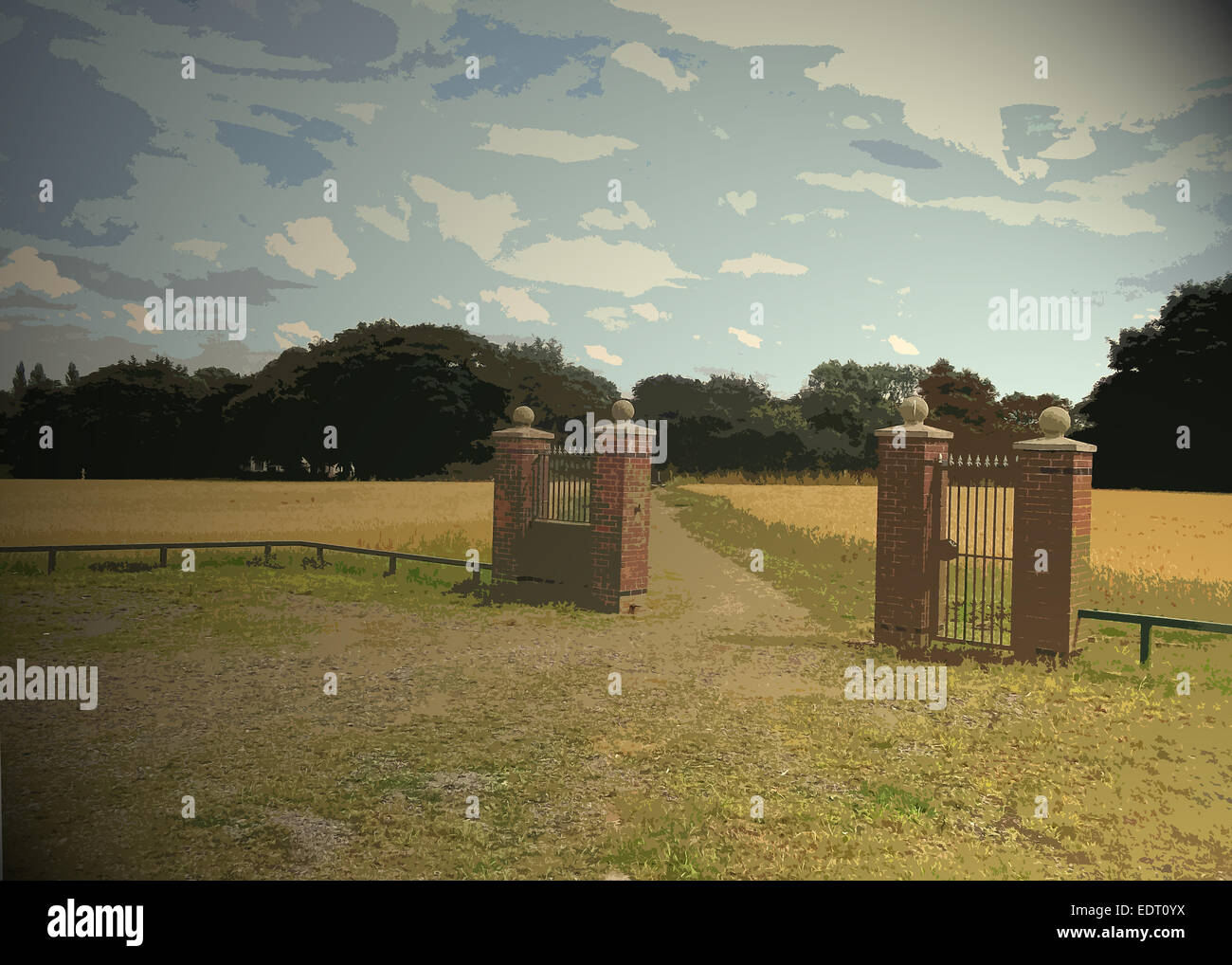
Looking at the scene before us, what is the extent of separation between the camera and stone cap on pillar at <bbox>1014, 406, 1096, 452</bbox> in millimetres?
9539

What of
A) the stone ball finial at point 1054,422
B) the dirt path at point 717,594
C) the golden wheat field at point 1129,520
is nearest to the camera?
the stone ball finial at point 1054,422

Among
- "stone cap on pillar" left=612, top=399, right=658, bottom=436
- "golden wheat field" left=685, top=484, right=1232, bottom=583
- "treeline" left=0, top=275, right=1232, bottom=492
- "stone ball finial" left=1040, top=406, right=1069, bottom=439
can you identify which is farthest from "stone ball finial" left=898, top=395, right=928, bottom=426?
"treeline" left=0, top=275, right=1232, bottom=492

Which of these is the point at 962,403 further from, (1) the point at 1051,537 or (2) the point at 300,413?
(1) the point at 1051,537

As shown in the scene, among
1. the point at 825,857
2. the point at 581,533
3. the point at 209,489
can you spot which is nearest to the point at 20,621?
the point at 581,533

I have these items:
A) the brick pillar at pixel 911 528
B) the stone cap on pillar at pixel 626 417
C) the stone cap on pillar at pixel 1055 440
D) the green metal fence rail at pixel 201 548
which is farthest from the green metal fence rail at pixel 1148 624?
the green metal fence rail at pixel 201 548

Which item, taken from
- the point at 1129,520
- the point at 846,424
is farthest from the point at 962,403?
the point at 1129,520

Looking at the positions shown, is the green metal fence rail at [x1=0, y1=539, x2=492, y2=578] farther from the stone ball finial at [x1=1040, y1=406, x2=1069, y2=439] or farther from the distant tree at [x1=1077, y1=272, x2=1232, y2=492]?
the distant tree at [x1=1077, y1=272, x2=1232, y2=492]

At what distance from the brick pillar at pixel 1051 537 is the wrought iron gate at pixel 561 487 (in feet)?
21.4

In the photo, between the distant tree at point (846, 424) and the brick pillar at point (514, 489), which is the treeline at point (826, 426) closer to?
the distant tree at point (846, 424)

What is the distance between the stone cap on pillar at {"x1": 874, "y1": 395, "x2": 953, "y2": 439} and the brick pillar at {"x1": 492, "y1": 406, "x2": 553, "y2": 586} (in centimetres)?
581

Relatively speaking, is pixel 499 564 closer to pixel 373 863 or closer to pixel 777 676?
pixel 777 676

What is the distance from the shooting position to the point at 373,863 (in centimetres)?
470

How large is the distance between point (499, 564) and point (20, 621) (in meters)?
6.85

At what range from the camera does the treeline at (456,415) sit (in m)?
48.5
